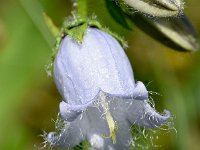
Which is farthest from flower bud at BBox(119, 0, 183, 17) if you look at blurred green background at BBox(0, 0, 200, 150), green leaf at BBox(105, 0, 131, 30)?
blurred green background at BBox(0, 0, 200, 150)

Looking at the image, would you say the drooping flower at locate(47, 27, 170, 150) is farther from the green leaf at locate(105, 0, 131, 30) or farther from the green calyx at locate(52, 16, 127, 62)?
the green leaf at locate(105, 0, 131, 30)

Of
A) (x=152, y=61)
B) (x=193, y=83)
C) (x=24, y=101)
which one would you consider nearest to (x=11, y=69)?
(x=24, y=101)

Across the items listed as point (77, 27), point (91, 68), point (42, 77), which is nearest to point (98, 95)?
point (91, 68)

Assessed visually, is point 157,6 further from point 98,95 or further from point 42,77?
point 42,77

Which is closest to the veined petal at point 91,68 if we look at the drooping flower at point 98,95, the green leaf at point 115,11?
the drooping flower at point 98,95

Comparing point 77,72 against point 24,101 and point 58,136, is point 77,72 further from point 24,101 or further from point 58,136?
point 24,101

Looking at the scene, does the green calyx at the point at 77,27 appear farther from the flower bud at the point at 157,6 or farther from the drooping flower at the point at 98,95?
the flower bud at the point at 157,6

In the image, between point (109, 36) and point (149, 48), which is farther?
point (149, 48)
